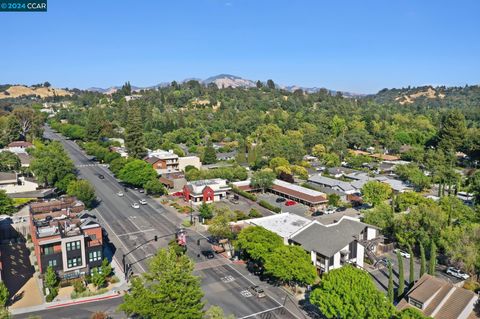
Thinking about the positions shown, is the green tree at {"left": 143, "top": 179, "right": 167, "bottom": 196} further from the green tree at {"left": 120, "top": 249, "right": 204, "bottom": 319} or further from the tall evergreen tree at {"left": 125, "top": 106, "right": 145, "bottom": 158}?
the green tree at {"left": 120, "top": 249, "right": 204, "bottom": 319}

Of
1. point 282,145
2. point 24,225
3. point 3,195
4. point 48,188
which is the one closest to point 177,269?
point 24,225

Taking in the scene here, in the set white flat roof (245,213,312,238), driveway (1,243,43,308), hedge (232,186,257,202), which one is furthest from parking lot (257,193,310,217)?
driveway (1,243,43,308)

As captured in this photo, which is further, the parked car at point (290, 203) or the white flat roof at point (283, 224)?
the parked car at point (290, 203)

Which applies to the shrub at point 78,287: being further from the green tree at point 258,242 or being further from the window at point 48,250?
the green tree at point 258,242

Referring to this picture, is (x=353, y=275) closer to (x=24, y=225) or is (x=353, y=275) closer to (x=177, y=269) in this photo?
(x=177, y=269)

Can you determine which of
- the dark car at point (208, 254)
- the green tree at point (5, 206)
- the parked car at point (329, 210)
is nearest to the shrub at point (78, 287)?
the dark car at point (208, 254)

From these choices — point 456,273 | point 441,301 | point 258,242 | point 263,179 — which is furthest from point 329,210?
point 441,301
